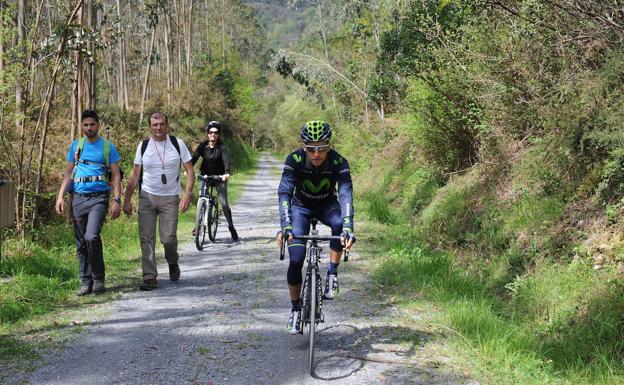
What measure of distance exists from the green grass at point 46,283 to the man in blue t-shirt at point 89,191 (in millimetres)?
404

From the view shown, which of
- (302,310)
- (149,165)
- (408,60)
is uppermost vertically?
(408,60)

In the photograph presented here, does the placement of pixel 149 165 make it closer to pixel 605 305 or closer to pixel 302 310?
pixel 302 310

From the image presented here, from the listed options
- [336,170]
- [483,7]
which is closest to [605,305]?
[336,170]

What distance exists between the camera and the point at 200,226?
33.2 ft

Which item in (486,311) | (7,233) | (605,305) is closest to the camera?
(605,305)

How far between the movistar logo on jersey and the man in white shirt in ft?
8.46

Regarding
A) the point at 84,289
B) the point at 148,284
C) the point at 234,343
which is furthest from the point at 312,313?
the point at 84,289

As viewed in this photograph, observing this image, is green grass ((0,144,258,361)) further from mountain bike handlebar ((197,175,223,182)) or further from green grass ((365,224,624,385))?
green grass ((365,224,624,385))

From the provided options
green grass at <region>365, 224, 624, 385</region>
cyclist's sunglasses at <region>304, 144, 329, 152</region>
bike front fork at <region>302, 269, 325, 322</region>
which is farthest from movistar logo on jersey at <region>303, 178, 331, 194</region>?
green grass at <region>365, 224, 624, 385</region>

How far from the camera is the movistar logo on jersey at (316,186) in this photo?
524cm

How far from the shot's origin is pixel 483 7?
32.1 ft

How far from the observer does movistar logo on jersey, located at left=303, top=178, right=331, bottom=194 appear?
17.2 feet

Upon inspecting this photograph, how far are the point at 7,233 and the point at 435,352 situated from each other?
710cm

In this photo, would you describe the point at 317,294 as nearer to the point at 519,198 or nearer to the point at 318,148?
the point at 318,148
